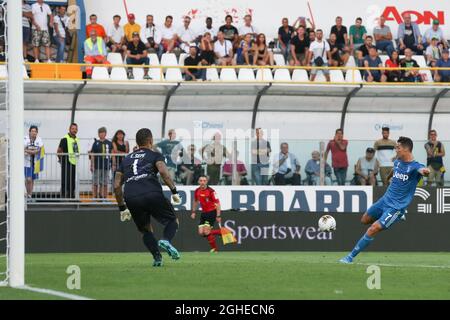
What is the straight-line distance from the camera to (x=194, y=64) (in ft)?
101

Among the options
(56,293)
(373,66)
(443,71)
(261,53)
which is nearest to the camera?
(56,293)

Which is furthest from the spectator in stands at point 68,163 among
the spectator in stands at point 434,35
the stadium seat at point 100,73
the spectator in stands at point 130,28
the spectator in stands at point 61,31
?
the spectator in stands at point 434,35

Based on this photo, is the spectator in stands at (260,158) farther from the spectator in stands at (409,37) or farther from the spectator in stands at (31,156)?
the spectator in stands at (409,37)

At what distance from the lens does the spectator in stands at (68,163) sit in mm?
25703

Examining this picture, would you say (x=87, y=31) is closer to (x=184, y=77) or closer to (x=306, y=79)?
(x=184, y=77)

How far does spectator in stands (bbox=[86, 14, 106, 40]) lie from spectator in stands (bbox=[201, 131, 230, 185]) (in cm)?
627

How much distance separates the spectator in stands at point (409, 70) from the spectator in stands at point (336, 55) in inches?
61.1

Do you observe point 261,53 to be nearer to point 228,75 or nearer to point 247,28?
point 228,75

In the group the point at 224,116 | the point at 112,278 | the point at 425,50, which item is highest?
the point at 425,50

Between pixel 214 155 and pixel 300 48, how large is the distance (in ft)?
21.9

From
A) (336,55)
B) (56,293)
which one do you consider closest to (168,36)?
(336,55)
